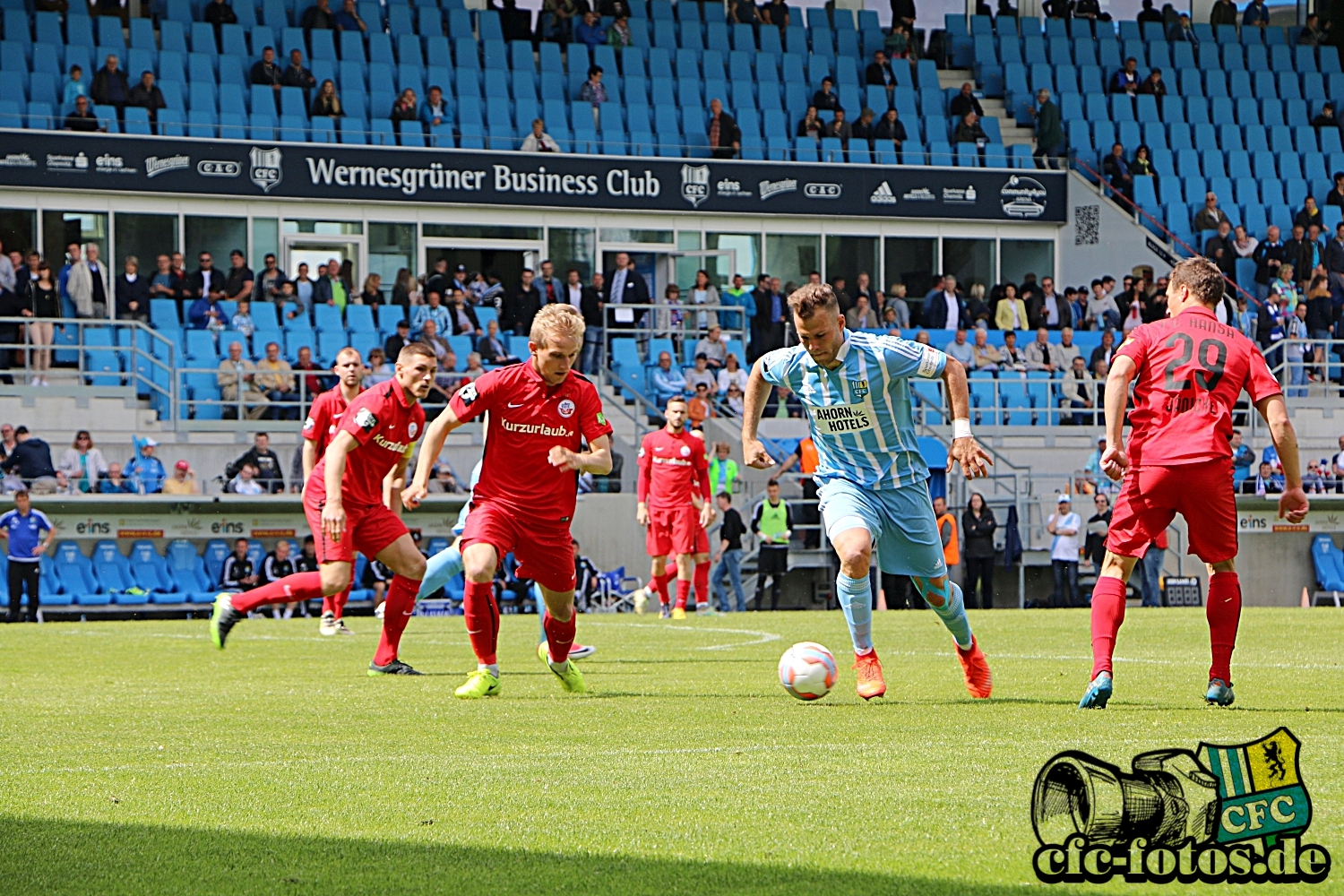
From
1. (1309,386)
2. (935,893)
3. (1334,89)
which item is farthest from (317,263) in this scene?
(935,893)

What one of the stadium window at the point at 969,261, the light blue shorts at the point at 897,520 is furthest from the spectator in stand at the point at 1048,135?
the light blue shorts at the point at 897,520

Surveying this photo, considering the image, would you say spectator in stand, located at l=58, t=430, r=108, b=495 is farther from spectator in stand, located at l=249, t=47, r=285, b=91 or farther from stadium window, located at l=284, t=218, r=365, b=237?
spectator in stand, located at l=249, t=47, r=285, b=91

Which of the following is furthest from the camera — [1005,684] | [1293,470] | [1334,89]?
[1334,89]

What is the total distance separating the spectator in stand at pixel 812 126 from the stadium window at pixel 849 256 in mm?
1944

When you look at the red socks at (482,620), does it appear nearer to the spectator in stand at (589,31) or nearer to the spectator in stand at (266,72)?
the spectator in stand at (266,72)

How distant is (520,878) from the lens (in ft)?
14.3

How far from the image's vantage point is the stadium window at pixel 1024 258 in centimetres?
3381

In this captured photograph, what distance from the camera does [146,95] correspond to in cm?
2786

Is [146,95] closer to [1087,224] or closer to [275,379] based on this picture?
[275,379]

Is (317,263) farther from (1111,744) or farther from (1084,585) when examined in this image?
(1111,744)

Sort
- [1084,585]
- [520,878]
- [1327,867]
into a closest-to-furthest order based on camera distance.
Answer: [1327,867] < [520,878] < [1084,585]

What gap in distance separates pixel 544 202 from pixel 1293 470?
77.0 feet

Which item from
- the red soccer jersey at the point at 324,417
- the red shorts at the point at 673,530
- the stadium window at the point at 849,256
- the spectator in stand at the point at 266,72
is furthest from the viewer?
the stadium window at the point at 849,256

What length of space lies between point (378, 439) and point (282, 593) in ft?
4.10
